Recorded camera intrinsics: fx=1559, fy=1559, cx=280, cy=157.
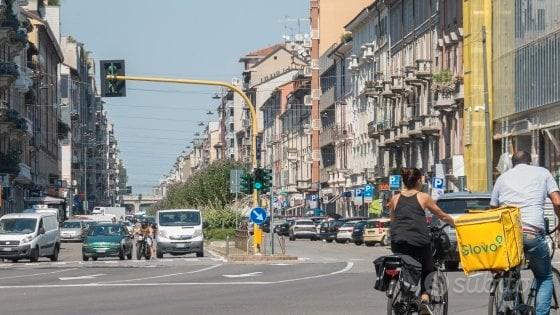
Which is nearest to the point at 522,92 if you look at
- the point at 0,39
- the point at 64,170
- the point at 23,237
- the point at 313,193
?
the point at 23,237

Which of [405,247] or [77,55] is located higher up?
[77,55]

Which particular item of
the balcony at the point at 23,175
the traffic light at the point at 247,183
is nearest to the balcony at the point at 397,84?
the balcony at the point at 23,175

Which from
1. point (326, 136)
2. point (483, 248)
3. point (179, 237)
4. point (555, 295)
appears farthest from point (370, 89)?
point (483, 248)

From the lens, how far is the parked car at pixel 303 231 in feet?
305

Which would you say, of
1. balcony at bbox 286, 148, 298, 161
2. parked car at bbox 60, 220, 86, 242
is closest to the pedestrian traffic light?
parked car at bbox 60, 220, 86, 242

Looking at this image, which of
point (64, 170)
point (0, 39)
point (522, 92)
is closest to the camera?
point (522, 92)

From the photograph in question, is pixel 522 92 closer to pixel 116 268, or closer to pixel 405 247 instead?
pixel 116 268

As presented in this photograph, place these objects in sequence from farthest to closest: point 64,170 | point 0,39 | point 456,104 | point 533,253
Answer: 1. point 64,170
2. point 0,39
3. point 456,104
4. point 533,253

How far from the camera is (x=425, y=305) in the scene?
14.8 meters

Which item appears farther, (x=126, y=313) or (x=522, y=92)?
(x=522, y=92)

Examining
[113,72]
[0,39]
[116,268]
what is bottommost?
[116,268]

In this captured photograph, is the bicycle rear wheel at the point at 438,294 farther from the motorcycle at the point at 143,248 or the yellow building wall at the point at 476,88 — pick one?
the yellow building wall at the point at 476,88

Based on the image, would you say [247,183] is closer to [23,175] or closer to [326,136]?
[23,175]

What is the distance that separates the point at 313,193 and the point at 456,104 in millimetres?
64747
